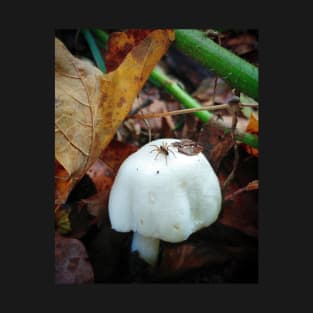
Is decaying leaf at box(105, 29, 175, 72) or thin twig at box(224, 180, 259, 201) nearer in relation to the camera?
decaying leaf at box(105, 29, 175, 72)

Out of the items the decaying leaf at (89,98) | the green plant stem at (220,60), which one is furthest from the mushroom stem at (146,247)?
the green plant stem at (220,60)

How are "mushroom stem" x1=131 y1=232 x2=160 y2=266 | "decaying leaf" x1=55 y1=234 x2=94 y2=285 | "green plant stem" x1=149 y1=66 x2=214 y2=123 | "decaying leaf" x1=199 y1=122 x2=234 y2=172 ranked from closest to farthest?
"decaying leaf" x1=55 y1=234 x2=94 y2=285
"mushroom stem" x1=131 y1=232 x2=160 y2=266
"decaying leaf" x1=199 y1=122 x2=234 y2=172
"green plant stem" x1=149 y1=66 x2=214 y2=123

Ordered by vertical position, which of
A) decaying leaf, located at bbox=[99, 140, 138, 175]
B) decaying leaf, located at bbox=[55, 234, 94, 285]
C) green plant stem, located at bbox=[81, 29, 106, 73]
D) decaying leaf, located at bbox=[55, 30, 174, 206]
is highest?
green plant stem, located at bbox=[81, 29, 106, 73]

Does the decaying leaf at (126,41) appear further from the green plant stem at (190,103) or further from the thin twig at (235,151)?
the thin twig at (235,151)

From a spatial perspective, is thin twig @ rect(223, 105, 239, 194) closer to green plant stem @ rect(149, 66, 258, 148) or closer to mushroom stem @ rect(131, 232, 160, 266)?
green plant stem @ rect(149, 66, 258, 148)

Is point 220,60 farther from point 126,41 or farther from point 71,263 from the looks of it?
point 71,263

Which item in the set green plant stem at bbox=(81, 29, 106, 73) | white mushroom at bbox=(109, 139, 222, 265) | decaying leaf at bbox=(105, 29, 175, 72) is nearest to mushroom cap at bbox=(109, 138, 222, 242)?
white mushroom at bbox=(109, 139, 222, 265)

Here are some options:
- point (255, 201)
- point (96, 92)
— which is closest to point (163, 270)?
point (255, 201)

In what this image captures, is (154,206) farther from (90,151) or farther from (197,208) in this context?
(90,151)
